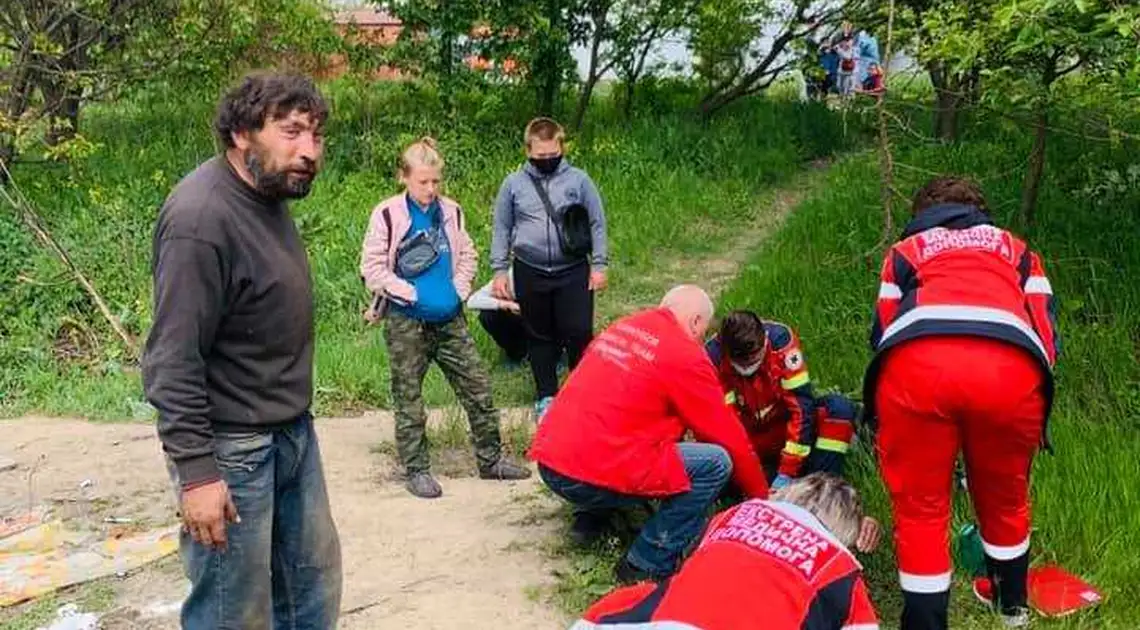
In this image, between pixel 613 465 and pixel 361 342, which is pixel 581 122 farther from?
pixel 613 465

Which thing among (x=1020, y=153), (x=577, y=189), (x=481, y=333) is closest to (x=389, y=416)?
(x=481, y=333)

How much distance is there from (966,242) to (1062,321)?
3115 mm

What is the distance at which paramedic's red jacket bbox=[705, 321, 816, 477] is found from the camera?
4738 mm

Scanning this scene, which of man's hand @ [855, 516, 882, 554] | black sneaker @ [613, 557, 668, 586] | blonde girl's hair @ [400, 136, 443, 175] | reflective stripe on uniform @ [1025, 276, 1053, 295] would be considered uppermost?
→ blonde girl's hair @ [400, 136, 443, 175]

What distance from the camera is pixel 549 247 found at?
19.9ft

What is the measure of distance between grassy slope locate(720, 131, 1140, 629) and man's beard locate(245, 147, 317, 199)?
2.50m

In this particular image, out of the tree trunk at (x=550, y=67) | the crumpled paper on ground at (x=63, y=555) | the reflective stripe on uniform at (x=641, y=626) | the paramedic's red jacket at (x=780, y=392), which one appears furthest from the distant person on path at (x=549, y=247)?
the tree trunk at (x=550, y=67)

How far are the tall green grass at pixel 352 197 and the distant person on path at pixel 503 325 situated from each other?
0.20m

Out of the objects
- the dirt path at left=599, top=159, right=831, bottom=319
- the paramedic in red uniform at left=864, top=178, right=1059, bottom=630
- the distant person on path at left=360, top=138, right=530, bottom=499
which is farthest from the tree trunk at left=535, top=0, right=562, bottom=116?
the paramedic in red uniform at left=864, top=178, right=1059, bottom=630

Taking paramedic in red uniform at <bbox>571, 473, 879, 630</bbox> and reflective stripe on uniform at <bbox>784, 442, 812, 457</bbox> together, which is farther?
reflective stripe on uniform at <bbox>784, 442, 812, 457</bbox>

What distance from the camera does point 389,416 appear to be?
22.3 ft

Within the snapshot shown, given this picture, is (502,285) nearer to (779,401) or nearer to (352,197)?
(779,401)

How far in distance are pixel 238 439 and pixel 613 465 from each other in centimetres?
148

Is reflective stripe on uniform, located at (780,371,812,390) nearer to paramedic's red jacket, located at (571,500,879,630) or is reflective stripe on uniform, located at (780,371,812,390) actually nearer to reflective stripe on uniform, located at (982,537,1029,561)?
reflective stripe on uniform, located at (982,537,1029,561)
